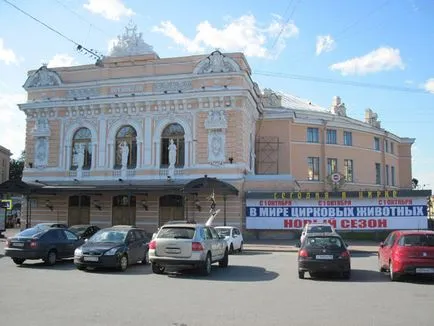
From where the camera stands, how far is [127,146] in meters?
36.6

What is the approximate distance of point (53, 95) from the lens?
38.5m

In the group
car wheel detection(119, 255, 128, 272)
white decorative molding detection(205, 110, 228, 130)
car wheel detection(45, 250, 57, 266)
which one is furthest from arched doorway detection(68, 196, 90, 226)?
car wheel detection(119, 255, 128, 272)

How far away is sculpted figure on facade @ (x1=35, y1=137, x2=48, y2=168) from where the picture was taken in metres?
38.5

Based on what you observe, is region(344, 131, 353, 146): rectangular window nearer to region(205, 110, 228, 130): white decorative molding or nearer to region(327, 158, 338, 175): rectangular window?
region(327, 158, 338, 175): rectangular window

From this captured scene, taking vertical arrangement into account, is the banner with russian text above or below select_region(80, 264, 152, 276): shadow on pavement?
above

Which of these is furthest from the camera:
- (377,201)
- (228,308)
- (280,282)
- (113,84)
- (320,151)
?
(320,151)

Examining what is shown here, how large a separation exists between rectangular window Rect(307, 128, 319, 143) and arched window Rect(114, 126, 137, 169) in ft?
61.0

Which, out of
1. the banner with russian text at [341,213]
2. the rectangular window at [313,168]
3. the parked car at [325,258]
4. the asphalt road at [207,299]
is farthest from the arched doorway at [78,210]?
the parked car at [325,258]

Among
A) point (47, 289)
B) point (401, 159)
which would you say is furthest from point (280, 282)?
point (401, 159)

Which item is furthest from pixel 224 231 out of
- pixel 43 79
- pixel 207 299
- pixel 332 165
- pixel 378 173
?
pixel 378 173

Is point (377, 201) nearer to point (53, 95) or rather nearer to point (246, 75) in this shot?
point (246, 75)

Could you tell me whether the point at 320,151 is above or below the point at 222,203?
above

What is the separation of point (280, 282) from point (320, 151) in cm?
3467

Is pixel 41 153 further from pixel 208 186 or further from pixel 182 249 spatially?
pixel 182 249
